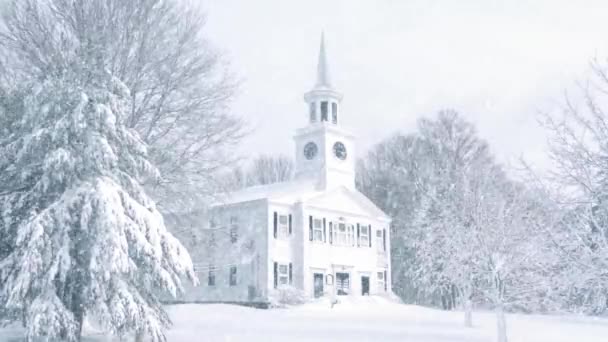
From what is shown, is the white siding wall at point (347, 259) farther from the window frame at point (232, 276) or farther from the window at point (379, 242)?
the window frame at point (232, 276)

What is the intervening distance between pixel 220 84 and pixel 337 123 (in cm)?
2003

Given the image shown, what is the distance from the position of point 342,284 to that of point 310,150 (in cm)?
813

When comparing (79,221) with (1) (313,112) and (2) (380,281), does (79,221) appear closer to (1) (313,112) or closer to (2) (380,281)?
(1) (313,112)

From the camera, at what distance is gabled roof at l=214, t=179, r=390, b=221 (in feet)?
118

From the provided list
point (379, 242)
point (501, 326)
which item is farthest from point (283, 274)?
point (501, 326)

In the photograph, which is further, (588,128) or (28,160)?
(28,160)

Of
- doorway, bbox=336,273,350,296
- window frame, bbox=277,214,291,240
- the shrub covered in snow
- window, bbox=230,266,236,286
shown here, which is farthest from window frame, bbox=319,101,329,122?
the shrub covered in snow

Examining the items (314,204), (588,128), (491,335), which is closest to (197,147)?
(491,335)

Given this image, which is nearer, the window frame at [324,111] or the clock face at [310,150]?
the clock face at [310,150]

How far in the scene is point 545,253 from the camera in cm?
1266

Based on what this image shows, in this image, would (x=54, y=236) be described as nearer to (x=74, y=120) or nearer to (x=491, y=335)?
(x=74, y=120)

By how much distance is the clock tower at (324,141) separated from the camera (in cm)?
3938

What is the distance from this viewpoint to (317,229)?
37.0m

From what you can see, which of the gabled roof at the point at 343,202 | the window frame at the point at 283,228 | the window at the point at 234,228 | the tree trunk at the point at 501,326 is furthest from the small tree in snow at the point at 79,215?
the gabled roof at the point at 343,202
